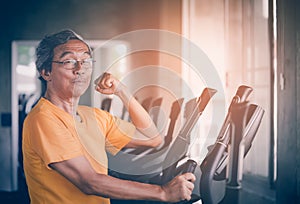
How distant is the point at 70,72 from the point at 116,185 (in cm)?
51

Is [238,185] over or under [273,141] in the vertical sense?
under

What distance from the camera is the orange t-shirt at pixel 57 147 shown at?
1.85 m

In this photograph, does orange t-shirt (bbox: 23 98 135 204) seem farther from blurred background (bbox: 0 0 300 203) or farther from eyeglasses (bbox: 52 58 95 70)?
eyeglasses (bbox: 52 58 95 70)

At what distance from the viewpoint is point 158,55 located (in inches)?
79.4

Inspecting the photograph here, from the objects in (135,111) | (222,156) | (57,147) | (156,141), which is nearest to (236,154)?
(222,156)

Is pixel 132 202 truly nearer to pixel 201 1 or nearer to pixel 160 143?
pixel 160 143

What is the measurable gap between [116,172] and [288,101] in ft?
2.88

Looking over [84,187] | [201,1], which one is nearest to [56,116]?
[84,187]

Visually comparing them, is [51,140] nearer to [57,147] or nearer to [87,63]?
[57,147]

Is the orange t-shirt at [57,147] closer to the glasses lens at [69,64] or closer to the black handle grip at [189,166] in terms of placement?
the glasses lens at [69,64]

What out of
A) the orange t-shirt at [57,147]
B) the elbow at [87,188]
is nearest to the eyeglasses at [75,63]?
the orange t-shirt at [57,147]

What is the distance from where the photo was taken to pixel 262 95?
6.73ft

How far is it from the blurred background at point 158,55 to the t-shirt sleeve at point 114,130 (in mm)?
69

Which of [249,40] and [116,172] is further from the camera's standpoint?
[249,40]
